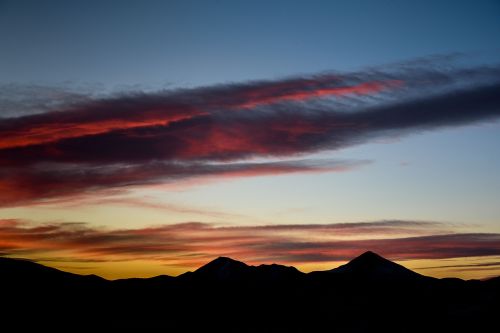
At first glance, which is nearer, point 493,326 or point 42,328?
point 493,326

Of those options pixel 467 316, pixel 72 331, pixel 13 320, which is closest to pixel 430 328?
pixel 467 316

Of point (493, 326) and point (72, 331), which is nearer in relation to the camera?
point (493, 326)

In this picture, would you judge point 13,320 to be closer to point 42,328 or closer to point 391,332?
point 42,328

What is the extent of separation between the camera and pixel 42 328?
641ft

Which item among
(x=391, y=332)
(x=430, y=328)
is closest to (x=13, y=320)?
(x=391, y=332)

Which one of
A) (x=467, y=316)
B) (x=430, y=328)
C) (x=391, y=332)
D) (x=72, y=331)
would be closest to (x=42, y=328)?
(x=72, y=331)

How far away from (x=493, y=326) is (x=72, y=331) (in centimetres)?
14562

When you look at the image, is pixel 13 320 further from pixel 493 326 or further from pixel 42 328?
pixel 493 326

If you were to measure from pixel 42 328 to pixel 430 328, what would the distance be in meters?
139

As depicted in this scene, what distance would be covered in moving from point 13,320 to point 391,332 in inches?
5388

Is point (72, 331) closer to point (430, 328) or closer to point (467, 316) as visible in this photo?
point (430, 328)

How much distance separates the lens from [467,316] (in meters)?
193

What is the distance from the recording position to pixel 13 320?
19638 cm

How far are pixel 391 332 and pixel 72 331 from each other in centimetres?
11608
